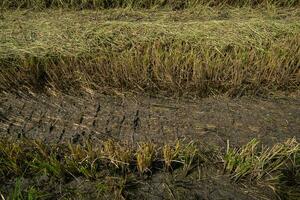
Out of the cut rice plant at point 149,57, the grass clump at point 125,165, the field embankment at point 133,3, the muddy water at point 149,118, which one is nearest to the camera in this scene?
the grass clump at point 125,165

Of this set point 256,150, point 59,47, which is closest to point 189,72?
point 256,150

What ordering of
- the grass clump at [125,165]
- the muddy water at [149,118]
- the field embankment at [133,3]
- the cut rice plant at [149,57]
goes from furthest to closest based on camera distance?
the field embankment at [133,3], the cut rice plant at [149,57], the muddy water at [149,118], the grass clump at [125,165]

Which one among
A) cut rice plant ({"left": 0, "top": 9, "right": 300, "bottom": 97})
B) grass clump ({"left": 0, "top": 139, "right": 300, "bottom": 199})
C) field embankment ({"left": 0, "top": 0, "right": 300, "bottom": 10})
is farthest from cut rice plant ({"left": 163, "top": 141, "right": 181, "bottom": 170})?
field embankment ({"left": 0, "top": 0, "right": 300, "bottom": 10})

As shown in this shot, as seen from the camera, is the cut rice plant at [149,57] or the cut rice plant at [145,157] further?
the cut rice plant at [149,57]

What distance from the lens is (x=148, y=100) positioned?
9.87ft

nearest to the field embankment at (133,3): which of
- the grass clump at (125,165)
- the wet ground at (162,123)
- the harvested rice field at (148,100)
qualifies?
the harvested rice field at (148,100)

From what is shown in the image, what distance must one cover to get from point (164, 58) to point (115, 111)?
0.69 meters

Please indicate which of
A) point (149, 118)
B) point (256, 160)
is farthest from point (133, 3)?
point (256, 160)

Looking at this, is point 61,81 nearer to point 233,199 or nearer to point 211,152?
point 211,152

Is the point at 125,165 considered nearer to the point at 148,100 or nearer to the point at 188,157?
the point at 188,157

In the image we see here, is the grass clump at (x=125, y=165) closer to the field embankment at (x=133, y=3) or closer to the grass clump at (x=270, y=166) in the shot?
the grass clump at (x=270, y=166)

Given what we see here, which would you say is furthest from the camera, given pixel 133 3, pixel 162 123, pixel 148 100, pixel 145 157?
pixel 133 3

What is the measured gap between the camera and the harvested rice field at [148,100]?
2324mm

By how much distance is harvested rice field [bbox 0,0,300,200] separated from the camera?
2324 millimetres
